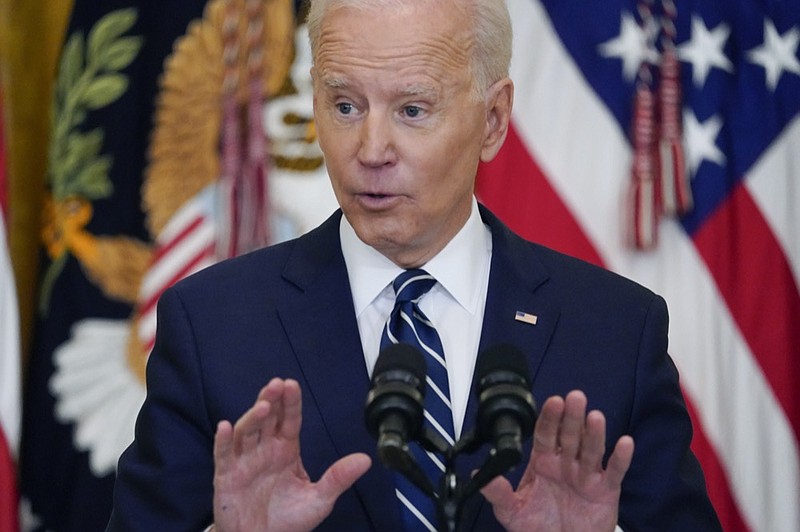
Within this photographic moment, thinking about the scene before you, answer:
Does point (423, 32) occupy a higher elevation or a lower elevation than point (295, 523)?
higher

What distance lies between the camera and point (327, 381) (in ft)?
7.35

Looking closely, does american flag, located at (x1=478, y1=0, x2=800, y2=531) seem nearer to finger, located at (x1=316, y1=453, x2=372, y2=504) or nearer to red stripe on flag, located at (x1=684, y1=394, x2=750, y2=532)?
red stripe on flag, located at (x1=684, y1=394, x2=750, y2=532)

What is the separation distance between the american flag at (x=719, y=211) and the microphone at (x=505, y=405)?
200 cm

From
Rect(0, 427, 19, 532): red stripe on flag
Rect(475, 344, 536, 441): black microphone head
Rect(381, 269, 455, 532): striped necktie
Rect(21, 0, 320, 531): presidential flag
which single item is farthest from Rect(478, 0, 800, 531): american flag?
Rect(475, 344, 536, 441): black microphone head

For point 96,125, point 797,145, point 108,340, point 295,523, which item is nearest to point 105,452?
point 108,340

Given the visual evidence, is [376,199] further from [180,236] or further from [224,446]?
[180,236]

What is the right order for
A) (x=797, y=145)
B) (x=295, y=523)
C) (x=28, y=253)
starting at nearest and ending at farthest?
1. (x=295, y=523)
2. (x=797, y=145)
3. (x=28, y=253)

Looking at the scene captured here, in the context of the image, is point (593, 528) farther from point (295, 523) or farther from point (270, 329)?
point (270, 329)

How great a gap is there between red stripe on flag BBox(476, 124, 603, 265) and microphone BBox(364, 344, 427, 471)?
205cm

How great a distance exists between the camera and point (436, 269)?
2361 mm

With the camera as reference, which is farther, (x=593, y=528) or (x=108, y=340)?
(x=108, y=340)

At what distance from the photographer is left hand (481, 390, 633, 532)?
1844mm

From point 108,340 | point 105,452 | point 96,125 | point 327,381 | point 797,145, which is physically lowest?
point 105,452

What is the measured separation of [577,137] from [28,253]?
166cm
